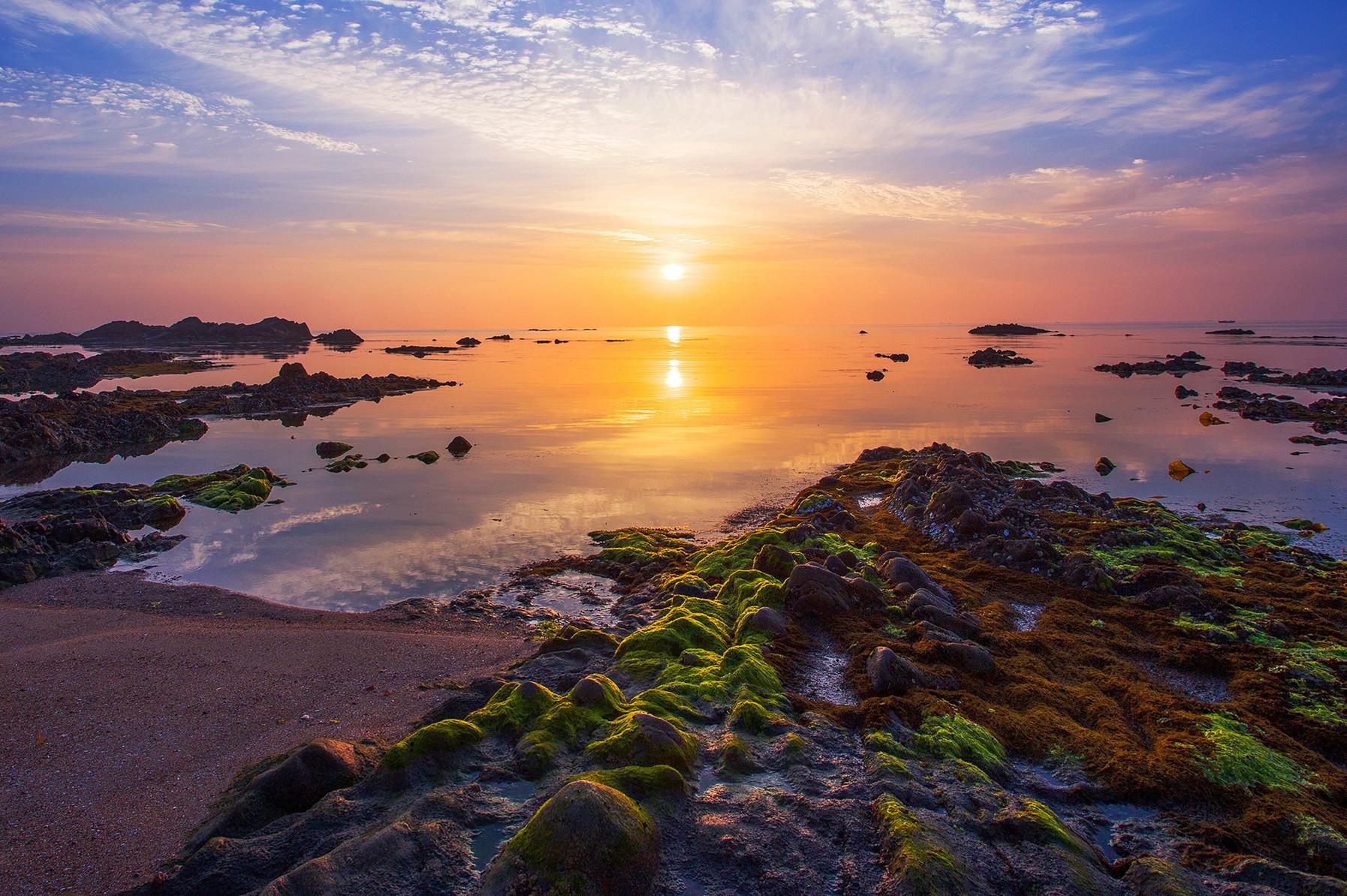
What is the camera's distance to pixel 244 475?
23.2 metres

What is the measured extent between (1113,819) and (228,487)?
2405cm

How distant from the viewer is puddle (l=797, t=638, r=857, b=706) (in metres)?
8.96

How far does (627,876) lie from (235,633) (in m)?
9.22

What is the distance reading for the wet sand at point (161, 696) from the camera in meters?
6.48

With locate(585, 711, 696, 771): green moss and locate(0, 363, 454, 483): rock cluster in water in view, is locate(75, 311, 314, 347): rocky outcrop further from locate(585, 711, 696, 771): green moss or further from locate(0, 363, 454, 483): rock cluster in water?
locate(585, 711, 696, 771): green moss

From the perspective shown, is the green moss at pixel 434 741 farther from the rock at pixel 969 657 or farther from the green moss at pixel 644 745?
the rock at pixel 969 657

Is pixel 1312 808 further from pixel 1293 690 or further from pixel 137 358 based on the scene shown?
pixel 137 358

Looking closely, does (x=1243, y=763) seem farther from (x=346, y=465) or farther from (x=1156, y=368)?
(x=1156, y=368)

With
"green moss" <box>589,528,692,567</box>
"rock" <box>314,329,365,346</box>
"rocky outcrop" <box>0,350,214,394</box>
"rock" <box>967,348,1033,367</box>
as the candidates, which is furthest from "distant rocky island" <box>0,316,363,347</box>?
"green moss" <box>589,528,692,567</box>

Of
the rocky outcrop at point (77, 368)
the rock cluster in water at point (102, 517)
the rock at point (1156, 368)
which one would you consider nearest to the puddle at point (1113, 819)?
the rock cluster in water at point (102, 517)

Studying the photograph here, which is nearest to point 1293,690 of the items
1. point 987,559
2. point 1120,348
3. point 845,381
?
point 987,559

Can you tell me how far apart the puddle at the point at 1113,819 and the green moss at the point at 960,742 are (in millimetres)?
982

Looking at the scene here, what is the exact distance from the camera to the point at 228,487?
2159 centimetres

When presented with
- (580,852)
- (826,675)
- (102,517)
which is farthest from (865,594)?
(102,517)
